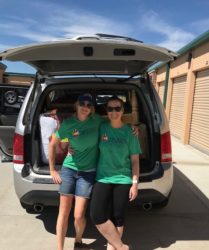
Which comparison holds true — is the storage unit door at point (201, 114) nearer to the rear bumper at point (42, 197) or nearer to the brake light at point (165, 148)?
the brake light at point (165, 148)

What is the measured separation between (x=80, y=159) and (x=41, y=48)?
1.11 metres

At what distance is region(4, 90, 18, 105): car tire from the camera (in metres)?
7.20

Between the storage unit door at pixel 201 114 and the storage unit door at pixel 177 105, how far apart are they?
5.68 ft

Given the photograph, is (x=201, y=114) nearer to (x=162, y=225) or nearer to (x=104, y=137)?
(x=162, y=225)

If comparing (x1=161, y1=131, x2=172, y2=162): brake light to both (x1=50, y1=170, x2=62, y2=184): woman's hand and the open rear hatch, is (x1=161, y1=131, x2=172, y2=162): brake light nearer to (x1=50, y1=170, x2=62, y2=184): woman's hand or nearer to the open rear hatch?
the open rear hatch

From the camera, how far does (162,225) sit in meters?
4.60

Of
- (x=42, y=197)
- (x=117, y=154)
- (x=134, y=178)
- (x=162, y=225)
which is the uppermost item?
(x=117, y=154)

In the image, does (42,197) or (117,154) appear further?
(42,197)

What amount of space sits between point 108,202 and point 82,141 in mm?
611

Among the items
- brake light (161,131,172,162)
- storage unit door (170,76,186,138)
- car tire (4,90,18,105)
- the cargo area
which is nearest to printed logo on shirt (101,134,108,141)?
the cargo area

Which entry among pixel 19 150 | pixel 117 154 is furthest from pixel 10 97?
pixel 117 154

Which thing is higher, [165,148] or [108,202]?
[165,148]

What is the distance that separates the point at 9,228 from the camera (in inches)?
173

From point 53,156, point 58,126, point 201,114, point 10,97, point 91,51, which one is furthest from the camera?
point 201,114
